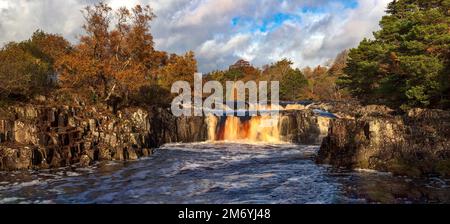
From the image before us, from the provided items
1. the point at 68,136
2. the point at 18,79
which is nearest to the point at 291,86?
the point at 68,136

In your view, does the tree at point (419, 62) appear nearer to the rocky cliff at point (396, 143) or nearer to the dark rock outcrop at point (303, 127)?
the rocky cliff at point (396, 143)

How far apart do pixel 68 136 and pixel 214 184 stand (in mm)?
10602

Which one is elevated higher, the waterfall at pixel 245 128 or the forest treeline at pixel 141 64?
the forest treeline at pixel 141 64

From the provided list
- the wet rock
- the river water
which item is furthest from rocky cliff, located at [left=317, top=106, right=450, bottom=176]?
the wet rock

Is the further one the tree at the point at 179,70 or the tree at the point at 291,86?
the tree at the point at 291,86

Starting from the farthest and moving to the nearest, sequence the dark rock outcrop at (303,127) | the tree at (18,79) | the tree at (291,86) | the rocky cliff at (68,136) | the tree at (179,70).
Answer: the tree at (291,86) < the tree at (179,70) < the dark rock outcrop at (303,127) < the tree at (18,79) < the rocky cliff at (68,136)

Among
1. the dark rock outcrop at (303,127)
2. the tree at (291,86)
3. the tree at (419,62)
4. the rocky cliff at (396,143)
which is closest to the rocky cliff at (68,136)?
the rocky cliff at (396,143)

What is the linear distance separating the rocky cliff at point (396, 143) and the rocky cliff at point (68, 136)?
1273 cm

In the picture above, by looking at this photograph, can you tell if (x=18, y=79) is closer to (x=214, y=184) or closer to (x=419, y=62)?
(x=214, y=184)

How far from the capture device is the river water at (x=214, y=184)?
15984 mm

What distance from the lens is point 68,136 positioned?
24.7 metres

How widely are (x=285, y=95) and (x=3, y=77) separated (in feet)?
198

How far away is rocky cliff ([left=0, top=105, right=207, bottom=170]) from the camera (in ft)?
73.4
